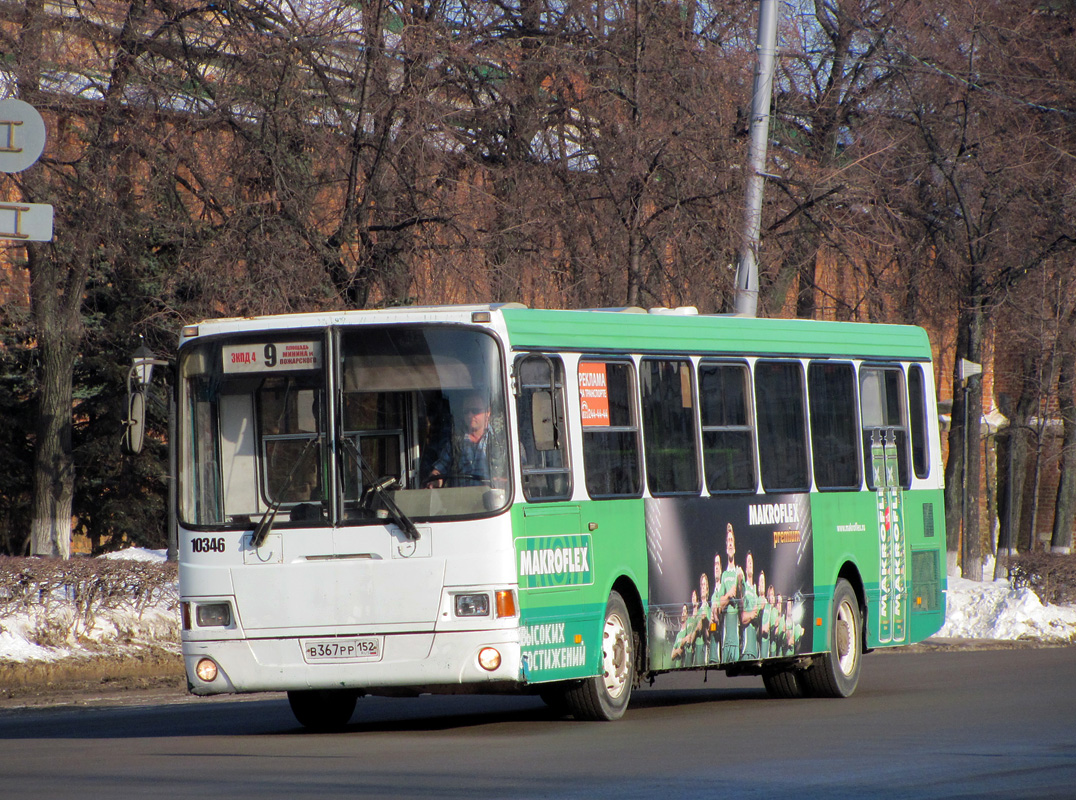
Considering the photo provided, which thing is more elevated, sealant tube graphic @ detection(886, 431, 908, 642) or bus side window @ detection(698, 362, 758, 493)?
bus side window @ detection(698, 362, 758, 493)

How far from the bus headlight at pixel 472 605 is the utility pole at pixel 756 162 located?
26.4ft

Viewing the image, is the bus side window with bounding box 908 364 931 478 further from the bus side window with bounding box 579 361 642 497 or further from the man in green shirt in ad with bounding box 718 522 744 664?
the bus side window with bounding box 579 361 642 497

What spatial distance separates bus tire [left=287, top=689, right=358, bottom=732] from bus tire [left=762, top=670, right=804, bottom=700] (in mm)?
3809

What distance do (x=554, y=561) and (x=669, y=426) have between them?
1.83 metres

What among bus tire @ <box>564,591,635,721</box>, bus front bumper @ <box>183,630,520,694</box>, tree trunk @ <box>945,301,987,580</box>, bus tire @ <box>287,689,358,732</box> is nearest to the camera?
bus front bumper @ <box>183,630,520,694</box>

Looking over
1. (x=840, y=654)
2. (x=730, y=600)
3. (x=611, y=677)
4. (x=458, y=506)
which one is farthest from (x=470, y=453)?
(x=840, y=654)

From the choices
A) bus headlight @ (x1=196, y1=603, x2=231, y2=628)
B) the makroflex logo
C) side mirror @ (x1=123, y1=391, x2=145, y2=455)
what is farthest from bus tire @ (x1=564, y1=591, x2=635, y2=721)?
side mirror @ (x1=123, y1=391, x2=145, y2=455)

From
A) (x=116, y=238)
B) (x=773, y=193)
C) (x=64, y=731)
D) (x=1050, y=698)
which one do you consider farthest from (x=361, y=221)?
(x=1050, y=698)

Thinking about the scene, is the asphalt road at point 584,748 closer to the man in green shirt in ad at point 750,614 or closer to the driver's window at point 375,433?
the man in green shirt in ad at point 750,614

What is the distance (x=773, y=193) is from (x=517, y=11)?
148 inches

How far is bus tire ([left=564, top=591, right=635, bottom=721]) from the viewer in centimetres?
1202

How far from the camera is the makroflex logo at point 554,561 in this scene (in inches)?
446

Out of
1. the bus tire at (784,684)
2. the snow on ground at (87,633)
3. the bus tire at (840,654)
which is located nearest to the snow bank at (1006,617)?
the bus tire at (840,654)

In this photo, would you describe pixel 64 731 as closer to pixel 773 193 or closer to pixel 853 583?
pixel 853 583
